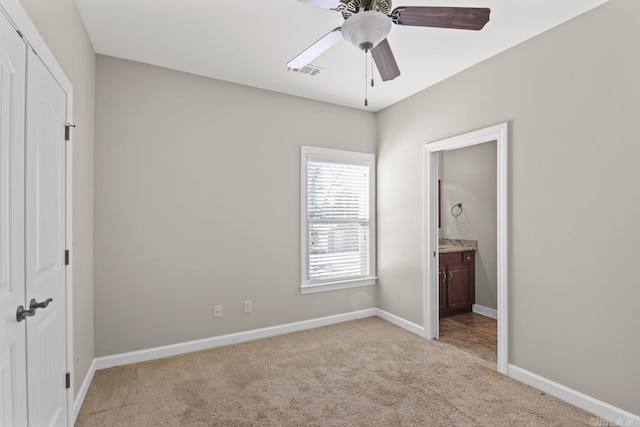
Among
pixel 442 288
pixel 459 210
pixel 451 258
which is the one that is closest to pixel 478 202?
pixel 459 210

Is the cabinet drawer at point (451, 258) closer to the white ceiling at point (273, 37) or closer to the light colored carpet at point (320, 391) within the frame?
the light colored carpet at point (320, 391)

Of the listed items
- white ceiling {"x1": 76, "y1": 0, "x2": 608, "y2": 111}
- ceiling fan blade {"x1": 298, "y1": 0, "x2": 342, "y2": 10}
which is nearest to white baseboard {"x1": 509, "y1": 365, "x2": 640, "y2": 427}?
white ceiling {"x1": 76, "y1": 0, "x2": 608, "y2": 111}

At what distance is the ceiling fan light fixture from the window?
2225mm

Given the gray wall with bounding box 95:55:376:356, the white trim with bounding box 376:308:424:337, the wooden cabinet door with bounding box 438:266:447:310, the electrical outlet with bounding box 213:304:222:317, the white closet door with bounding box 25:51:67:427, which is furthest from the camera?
the wooden cabinet door with bounding box 438:266:447:310

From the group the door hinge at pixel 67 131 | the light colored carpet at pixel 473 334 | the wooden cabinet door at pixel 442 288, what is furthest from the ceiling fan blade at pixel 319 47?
the wooden cabinet door at pixel 442 288

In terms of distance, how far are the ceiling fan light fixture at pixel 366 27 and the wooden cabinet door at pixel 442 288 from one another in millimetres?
3344

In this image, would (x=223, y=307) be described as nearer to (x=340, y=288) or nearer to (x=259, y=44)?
(x=340, y=288)

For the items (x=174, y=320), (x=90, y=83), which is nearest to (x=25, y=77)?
(x=90, y=83)

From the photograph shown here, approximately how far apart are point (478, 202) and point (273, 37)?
3528 millimetres

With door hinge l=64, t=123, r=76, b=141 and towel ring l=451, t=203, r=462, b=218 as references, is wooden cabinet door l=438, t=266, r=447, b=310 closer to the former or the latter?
towel ring l=451, t=203, r=462, b=218

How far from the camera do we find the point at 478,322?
4191 millimetres

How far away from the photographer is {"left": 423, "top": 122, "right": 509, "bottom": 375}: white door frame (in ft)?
9.30

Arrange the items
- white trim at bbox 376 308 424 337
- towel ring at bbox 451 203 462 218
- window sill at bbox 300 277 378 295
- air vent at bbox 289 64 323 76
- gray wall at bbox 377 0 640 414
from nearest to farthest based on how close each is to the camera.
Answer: gray wall at bbox 377 0 640 414
air vent at bbox 289 64 323 76
white trim at bbox 376 308 424 337
window sill at bbox 300 277 378 295
towel ring at bbox 451 203 462 218

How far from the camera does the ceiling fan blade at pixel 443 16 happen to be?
5.53 feet
